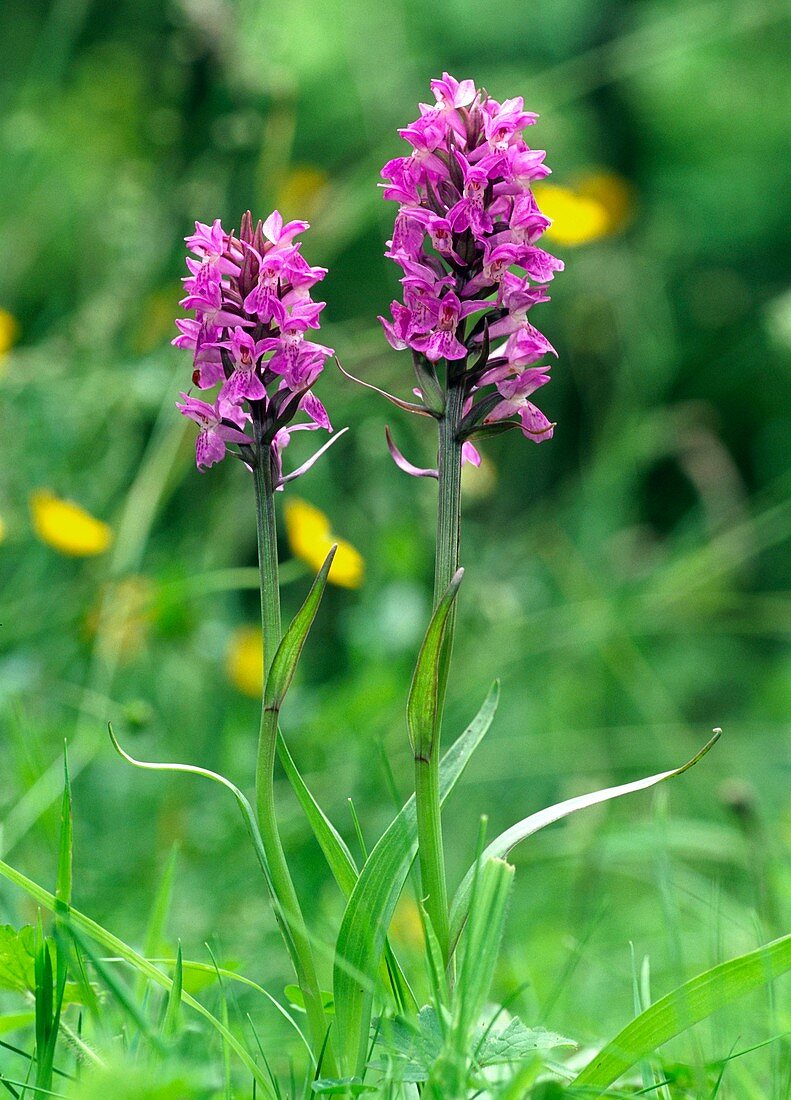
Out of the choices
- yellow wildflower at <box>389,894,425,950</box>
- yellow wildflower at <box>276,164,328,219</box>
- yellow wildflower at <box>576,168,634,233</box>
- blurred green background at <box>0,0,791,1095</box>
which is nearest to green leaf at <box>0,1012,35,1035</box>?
blurred green background at <box>0,0,791,1095</box>

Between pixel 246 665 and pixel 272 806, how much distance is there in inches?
62.2

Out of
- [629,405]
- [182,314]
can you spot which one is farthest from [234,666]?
[629,405]

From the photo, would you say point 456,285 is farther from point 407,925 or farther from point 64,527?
point 407,925

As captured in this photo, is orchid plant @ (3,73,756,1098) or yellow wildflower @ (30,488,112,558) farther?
yellow wildflower @ (30,488,112,558)

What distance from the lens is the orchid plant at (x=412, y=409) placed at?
3.46 feet

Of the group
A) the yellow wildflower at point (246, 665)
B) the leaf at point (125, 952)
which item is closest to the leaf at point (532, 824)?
the leaf at point (125, 952)

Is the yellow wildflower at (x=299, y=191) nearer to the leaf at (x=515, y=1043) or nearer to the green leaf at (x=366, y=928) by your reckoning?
the green leaf at (x=366, y=928)

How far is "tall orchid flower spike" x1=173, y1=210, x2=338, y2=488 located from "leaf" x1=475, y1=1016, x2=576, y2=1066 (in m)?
0.59

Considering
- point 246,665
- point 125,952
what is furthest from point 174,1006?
point 246,665

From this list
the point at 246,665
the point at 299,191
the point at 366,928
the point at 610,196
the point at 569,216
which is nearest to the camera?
the point at 366,928

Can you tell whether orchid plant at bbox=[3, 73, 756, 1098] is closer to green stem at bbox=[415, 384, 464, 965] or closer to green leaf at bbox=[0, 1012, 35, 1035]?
green stem at bbox=[415, 384, 464, 965]

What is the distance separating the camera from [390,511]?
319 cm

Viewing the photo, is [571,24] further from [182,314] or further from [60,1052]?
[60,1052]

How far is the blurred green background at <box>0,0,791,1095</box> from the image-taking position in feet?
7.17
